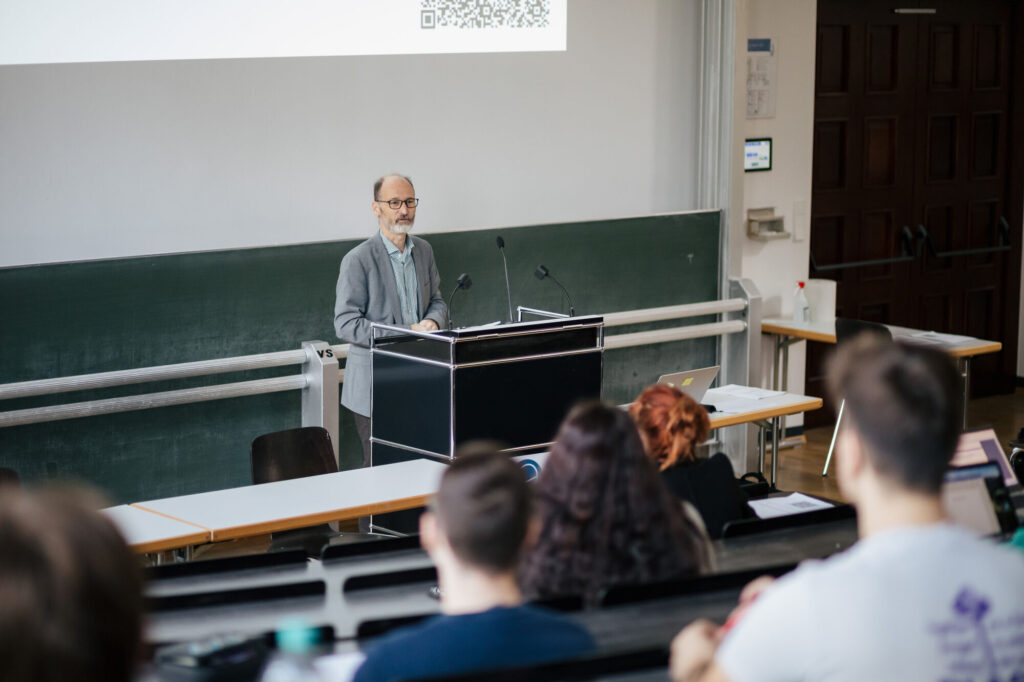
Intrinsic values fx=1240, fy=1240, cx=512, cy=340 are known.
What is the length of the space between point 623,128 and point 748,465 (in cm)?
212

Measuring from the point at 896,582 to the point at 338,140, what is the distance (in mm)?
4674

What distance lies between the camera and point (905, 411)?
164cm

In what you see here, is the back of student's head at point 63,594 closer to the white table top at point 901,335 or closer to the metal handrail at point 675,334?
the metal handrail at point 675,334

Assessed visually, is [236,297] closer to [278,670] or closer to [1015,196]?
[278,670]

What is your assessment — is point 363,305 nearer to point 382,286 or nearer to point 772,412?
point 382,286

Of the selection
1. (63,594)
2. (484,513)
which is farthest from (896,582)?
(63,594)

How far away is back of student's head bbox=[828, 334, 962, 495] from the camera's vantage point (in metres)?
1.64

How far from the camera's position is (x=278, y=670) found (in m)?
2.02

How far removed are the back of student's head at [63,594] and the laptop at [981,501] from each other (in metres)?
2.31

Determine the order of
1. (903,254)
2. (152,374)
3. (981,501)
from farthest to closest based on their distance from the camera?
(903,254), (152,374), (981,501)

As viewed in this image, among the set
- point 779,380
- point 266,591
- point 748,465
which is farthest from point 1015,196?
point 266,591

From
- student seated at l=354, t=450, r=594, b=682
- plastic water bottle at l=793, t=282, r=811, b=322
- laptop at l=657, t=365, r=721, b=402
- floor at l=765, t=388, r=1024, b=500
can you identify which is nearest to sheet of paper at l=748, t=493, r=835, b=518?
laptop at l=657, t=365, r=721, b=402

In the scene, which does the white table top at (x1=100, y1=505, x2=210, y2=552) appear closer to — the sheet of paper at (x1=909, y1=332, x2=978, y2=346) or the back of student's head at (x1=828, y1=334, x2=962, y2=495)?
the back of student's head at (x1=828, y1=334, x2=962, y2=495)

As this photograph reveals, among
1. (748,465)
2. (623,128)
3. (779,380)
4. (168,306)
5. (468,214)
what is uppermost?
(623,128)
